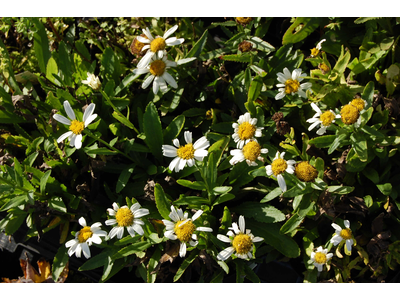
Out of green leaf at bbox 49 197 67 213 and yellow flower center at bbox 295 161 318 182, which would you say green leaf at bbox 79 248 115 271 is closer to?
green leaf at bbox 49 197 67 213

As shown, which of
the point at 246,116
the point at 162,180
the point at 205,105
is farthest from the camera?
the point at 205,105

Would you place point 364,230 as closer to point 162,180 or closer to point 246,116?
point 246,116

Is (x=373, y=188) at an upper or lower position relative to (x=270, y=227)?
upper

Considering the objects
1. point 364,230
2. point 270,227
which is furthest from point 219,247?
point 364,230

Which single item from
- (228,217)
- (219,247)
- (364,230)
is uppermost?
(228,217)

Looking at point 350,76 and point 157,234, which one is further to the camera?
point 350,76

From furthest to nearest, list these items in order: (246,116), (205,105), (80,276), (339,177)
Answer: (80,276) < (205,105) < (339,177) < (246,116)

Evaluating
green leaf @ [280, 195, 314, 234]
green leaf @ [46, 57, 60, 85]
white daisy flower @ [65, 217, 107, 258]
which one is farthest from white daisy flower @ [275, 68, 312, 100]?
green leaf @ [46, 57, 60, 85]
